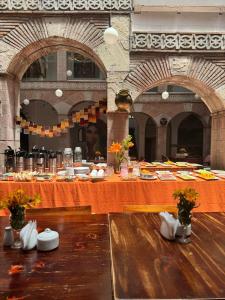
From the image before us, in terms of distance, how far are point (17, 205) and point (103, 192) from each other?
2514mm

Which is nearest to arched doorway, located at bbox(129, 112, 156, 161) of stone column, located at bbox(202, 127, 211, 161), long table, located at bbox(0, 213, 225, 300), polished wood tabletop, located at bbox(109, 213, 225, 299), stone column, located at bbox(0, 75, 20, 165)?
stone column, located at bbox(202, 127, 211, 161)

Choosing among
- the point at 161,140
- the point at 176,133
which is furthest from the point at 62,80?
the point at 176,133

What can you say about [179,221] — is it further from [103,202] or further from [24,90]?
[24,90]

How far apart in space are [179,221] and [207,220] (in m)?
0.58

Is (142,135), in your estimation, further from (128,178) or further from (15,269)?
(15,269)

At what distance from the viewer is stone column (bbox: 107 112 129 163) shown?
6047mm

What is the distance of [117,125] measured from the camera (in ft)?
19.9

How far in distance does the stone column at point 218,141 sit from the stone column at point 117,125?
2.65 meters

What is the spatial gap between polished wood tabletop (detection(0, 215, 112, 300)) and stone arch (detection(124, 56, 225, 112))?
4634 millimetres

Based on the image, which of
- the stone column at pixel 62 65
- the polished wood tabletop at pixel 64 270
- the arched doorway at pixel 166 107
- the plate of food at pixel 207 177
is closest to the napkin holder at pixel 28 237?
the polished wood tabletop at pixel 64 270

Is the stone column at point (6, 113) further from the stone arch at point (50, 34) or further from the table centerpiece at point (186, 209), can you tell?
the table centerpiece at point (186, 209)

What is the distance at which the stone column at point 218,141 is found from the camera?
22.5 ft

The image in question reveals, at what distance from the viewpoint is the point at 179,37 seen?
6227 mm

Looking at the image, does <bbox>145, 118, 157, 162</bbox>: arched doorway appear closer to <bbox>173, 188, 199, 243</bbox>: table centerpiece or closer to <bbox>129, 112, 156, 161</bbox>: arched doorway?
<bbox>129, 112, 156, 161</bbox>: arched doorway
